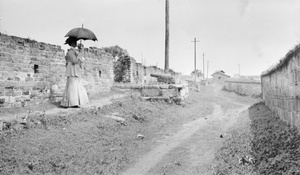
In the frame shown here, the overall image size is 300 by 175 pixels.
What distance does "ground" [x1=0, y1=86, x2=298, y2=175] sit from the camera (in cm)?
426

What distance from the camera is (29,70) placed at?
853 centimetres

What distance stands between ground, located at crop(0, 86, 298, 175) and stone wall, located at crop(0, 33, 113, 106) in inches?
87.5

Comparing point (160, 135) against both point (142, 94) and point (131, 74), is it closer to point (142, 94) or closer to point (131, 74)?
point (142, 94)

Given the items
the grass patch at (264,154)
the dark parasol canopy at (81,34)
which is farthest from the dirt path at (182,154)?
the dark parasol canopy at (81,34)

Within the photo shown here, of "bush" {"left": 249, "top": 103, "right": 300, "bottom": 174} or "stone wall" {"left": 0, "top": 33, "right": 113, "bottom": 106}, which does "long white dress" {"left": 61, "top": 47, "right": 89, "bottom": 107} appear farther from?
"bush" {"left": 249, "top": 103, "right": 300, "bottom": 174}

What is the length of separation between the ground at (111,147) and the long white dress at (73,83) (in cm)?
55

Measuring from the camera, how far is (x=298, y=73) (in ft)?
14.1

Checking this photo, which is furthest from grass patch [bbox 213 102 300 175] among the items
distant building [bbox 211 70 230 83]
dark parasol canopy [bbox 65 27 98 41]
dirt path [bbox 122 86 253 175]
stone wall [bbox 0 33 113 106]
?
distant building [bbox 211 70 230 83]

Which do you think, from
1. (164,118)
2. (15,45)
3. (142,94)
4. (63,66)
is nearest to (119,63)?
(142,94)

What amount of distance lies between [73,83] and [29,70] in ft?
6.38

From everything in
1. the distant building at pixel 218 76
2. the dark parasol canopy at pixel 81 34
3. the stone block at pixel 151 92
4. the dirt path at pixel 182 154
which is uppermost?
the distant building at pixel 218 76

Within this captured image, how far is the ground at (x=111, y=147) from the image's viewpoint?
426 centimetres

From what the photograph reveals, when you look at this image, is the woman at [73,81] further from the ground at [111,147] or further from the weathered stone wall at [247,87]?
the weathered stone wall at [247,87]

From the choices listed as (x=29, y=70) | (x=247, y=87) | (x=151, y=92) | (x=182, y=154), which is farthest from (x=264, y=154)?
(x=247, y=87)
